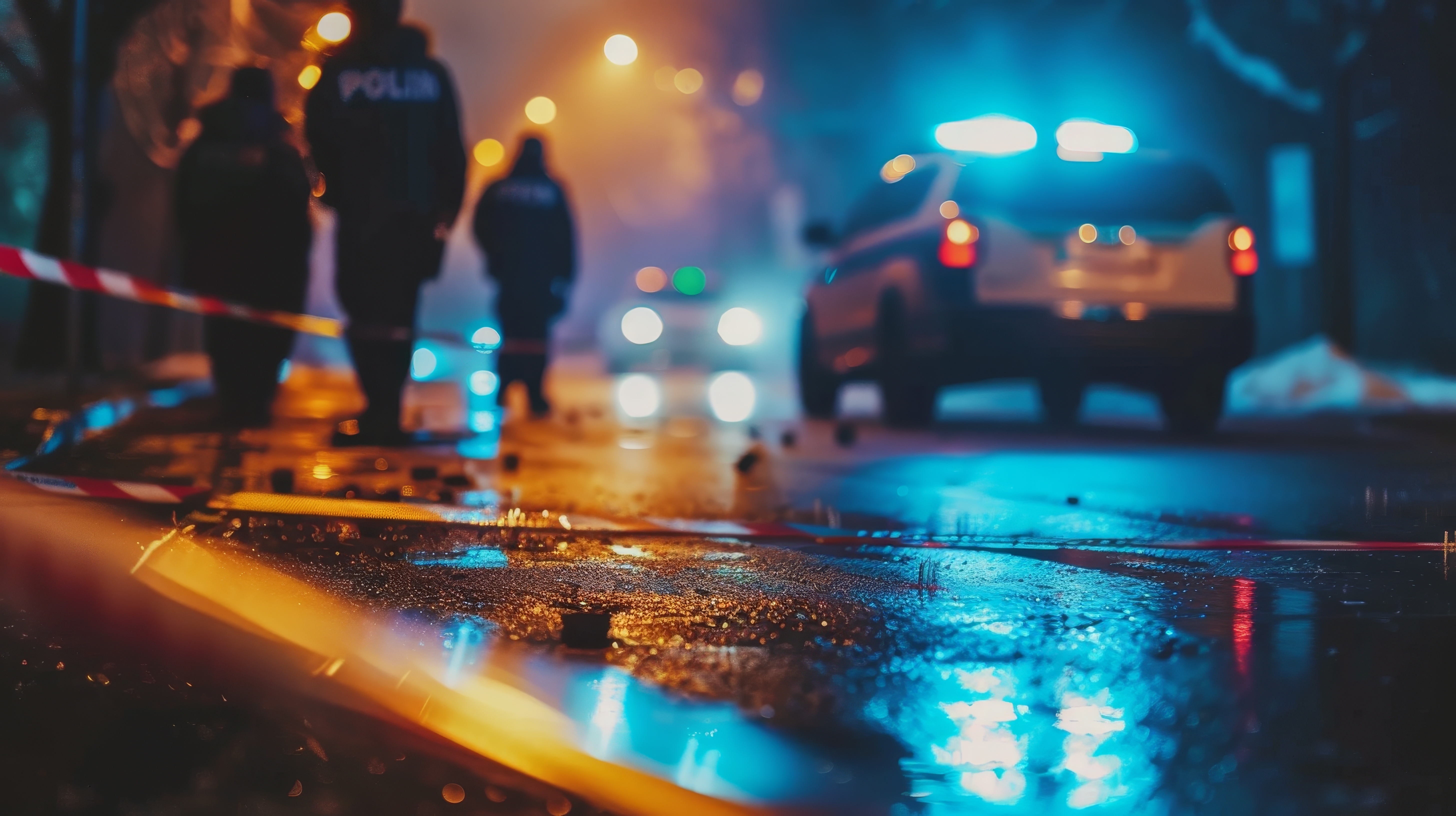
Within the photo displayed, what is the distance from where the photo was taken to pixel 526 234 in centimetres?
1365

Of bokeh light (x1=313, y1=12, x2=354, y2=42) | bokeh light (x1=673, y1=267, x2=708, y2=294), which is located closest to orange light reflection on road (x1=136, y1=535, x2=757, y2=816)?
bokeh light (x1=313, y1=12, x2=354, y2=42)

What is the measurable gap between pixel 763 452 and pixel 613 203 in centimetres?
5400

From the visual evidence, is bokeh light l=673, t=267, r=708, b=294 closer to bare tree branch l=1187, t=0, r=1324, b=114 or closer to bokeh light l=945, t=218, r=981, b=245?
bare tree branch l=1187, t=0, r=1324, b=114

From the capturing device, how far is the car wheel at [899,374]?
11672mm

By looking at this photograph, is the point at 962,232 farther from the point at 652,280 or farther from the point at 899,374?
the point at 652,280

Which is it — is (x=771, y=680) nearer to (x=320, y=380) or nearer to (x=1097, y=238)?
(x=1097, y=238)

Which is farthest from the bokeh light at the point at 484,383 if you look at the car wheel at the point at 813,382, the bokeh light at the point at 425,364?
the car wheel at the point at 813,382

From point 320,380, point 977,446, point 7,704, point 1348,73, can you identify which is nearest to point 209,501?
point 7,704

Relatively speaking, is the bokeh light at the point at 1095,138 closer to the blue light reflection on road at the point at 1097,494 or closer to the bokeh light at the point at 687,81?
the blue light reflection on road at the point at 1097,494

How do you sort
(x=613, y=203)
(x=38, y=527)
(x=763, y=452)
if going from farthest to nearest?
(x=613, y=203) → (x=763, y=452) → (x=38, y=527)

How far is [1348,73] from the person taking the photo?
16.6m

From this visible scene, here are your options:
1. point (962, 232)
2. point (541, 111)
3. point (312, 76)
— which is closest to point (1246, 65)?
point (962, 232)

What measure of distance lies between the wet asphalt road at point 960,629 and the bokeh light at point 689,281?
15.0 meters

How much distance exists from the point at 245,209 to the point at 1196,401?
6.64 metres
